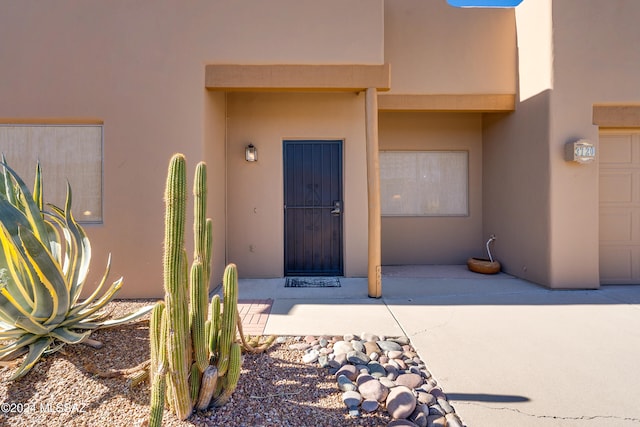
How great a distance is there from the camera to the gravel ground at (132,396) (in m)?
2.27

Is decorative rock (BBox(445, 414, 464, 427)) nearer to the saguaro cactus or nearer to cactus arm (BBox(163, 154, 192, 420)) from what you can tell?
the saguaro cactus

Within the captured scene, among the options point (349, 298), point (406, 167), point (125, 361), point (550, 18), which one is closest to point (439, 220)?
point (406, 167)

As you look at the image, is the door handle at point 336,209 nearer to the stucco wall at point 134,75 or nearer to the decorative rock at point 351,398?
the stucco wall at point 134,75

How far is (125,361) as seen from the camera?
2.97 m

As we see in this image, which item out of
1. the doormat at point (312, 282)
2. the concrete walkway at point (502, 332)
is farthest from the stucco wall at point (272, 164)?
the concrete walkway at point (502, 332)

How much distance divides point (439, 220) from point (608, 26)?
163 inches

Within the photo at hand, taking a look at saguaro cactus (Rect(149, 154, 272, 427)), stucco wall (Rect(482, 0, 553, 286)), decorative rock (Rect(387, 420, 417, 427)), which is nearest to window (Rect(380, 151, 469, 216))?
stucco wall (Rect(482, 0, 553, 286))

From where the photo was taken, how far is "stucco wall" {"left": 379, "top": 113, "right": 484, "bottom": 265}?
288 inches

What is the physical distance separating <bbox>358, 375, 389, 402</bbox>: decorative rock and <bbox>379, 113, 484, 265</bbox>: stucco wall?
15.5 ft

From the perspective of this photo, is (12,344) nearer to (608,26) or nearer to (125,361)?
(125,361)

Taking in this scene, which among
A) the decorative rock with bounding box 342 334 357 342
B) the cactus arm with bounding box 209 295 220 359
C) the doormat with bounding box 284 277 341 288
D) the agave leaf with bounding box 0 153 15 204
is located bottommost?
the decorative rock with bounding box 342 334 357 342

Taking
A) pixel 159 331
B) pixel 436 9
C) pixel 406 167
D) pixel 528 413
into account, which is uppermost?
pixel 436 9

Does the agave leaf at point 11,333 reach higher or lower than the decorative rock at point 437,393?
higher

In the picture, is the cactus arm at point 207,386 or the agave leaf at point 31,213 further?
the agave leaf at point 31,213
